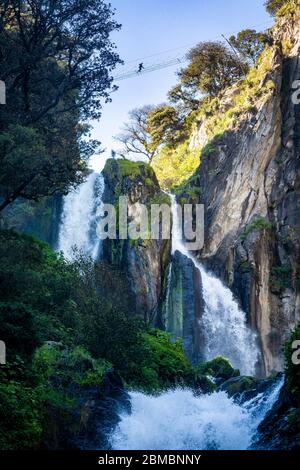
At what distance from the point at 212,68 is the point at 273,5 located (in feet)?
23.6

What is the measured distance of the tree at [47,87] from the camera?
17391 mm

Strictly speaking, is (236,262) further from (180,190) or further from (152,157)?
(152,157)

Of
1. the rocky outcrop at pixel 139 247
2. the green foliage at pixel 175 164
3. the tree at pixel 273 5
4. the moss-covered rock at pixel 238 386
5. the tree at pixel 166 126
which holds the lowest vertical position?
the moss-covered rock at pixel 238 386

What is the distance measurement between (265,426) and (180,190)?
27116 millimetres

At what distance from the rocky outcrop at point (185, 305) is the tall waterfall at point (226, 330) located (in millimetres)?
589

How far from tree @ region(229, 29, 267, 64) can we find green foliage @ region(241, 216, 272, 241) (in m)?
17.7

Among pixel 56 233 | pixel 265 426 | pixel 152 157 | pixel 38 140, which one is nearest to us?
pixel 265 426

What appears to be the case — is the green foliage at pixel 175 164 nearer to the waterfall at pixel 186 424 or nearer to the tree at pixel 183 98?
the tree at pixel 183 98

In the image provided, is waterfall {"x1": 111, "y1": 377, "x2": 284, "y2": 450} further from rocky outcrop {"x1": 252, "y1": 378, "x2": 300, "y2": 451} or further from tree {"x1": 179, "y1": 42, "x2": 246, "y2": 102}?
tree {"x1": 179, "y1": 42, "x2": 246, "y2": 102}

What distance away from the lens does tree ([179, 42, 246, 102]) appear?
46.8 metres

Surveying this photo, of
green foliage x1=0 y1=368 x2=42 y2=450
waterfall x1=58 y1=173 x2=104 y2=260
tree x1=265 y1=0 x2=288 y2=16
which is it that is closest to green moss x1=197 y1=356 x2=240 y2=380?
waterfall x1=58 y1=173 x2=104 y2=260

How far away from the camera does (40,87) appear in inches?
816

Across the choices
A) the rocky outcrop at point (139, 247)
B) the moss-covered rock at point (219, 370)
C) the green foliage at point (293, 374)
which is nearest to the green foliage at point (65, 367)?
the green foliage at point (293, 374)

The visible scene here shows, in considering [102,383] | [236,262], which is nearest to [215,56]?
[236,262]
